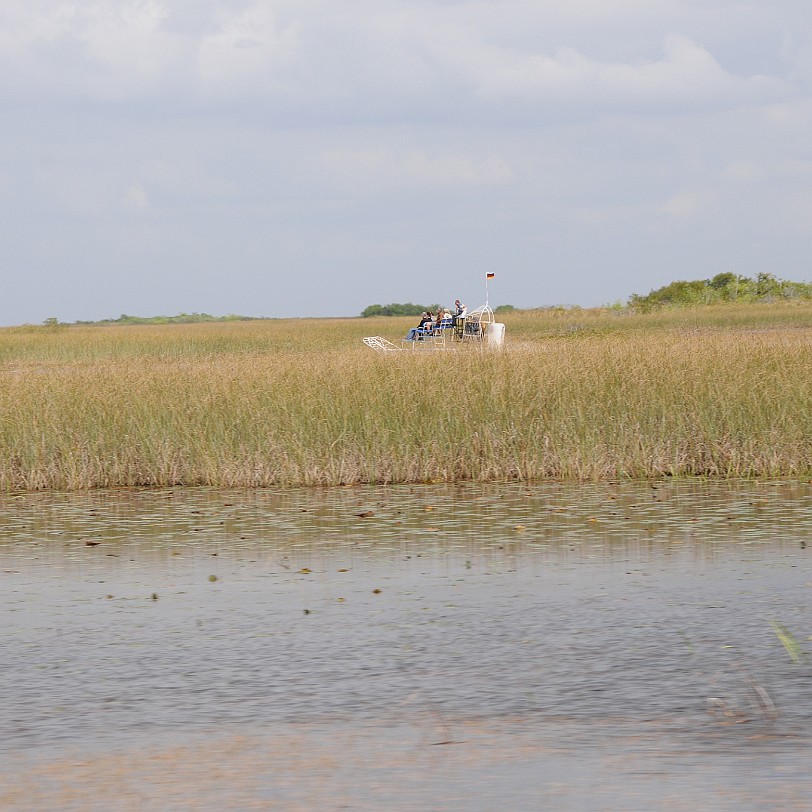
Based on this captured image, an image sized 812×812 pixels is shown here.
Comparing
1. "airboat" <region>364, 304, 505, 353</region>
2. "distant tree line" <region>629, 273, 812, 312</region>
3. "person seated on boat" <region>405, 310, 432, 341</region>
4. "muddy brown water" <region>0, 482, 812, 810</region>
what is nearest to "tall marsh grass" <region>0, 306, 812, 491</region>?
"muddy brown water" <region>0, 482, 812, 810</region>

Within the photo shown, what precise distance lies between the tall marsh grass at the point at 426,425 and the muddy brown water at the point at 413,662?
2726 mm

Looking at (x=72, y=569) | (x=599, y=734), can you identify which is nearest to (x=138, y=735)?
(x=599, y=734)

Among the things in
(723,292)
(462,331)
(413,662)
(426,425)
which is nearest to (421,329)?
(462,331)

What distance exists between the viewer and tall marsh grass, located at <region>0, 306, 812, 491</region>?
512 inches

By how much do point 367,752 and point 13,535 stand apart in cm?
628

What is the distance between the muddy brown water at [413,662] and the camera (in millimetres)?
4070

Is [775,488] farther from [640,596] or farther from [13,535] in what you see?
[13,535]

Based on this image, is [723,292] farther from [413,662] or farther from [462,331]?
[413,662]

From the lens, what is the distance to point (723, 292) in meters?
69.2

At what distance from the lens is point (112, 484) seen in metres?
13.2

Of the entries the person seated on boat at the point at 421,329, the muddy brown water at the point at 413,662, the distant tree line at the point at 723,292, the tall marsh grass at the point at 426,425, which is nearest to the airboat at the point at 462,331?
the person seated on boat at the point at 421,329

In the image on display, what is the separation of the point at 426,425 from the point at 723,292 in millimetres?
58619

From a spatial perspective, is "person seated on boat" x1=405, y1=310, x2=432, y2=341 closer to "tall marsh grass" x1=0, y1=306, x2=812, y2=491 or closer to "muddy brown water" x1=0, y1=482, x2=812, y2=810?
"tall marsh grass" x1=0, y1=306, x2=812, y2=491

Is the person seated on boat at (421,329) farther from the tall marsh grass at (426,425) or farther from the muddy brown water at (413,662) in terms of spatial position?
the muddy brown water at (413,662)
